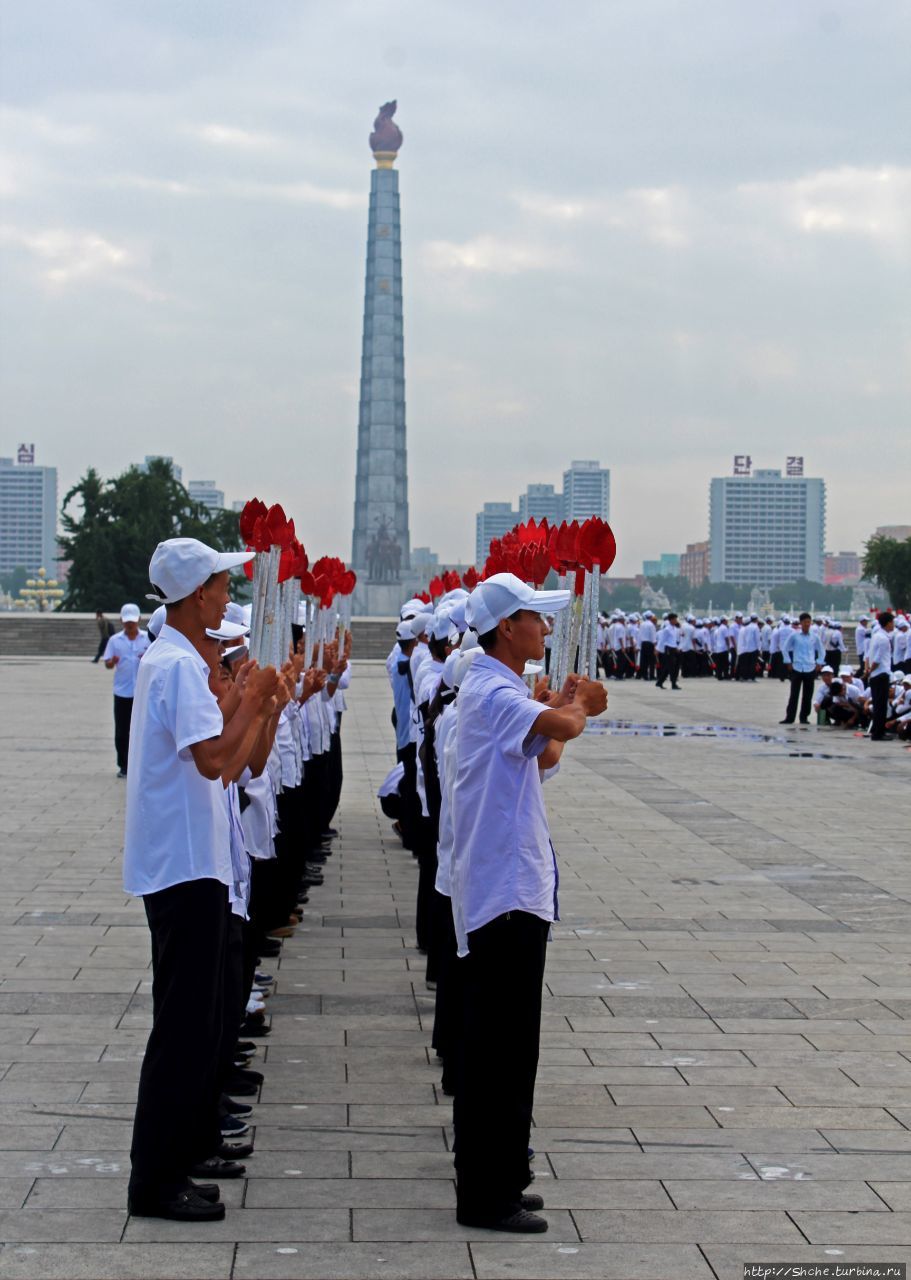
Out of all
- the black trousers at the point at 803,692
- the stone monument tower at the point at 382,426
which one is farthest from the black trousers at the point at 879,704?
the stone monument tower at the point at 382,426

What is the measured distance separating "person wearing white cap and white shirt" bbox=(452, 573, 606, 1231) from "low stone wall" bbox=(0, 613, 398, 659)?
1761 inches

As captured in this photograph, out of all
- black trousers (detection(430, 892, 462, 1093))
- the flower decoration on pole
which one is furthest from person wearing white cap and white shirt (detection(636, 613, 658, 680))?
the flower decoration on pole

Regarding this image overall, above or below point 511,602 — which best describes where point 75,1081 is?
below

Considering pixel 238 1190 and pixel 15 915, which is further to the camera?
pixel 15 915

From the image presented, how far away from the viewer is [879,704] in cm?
2189

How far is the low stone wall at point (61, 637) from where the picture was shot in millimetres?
49153

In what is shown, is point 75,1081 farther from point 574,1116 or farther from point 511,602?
point 511,602

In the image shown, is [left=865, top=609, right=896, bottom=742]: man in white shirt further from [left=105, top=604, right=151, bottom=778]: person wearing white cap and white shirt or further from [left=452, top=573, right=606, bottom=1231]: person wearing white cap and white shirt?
[left=452, top=573, right=606, bottom=1231]: person wearing white cap and white shirt

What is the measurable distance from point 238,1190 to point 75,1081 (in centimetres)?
123

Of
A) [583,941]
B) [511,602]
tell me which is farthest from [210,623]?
[583,941]

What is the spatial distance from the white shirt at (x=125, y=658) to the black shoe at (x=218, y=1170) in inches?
411

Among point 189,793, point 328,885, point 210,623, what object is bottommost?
point 328,885

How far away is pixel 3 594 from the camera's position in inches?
6329

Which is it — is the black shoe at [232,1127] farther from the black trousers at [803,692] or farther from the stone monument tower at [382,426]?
the stone monument tower at [382,426]
